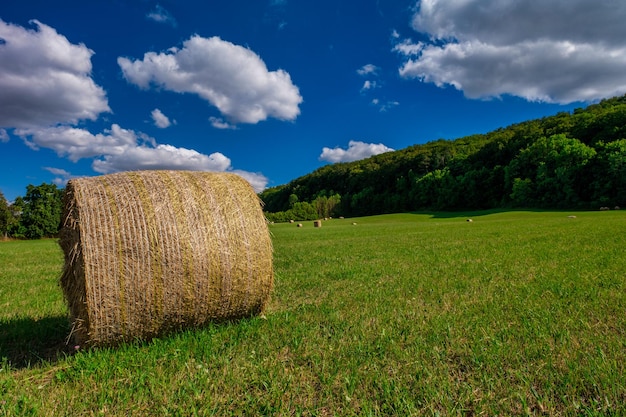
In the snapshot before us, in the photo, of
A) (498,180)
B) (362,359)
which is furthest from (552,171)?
(362,359)

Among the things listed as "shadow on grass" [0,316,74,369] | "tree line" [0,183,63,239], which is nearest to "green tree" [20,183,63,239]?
"tree line" [0,183,63,239]

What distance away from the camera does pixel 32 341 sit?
4.89 m

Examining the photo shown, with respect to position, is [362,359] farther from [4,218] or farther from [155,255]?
[4,218]

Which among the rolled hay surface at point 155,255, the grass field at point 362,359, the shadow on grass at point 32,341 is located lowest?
the grass field at point 362,359

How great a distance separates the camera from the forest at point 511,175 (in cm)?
5738

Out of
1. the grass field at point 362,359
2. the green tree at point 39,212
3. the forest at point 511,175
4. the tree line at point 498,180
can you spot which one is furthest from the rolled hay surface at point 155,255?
the green tree at point 39,212

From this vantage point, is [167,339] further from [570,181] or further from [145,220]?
[570,181]

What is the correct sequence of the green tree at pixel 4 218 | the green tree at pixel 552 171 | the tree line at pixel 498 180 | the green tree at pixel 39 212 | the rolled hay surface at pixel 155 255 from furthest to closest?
the green tree at pixel 39 212, the green tree at pixel 4 218, the green tree at pixel 552 171, the tree line at pixel 498 180, the rolled hay surface at pixel 155 255

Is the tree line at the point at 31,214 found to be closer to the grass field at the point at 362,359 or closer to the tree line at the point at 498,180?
the tree line at the point at 498,180

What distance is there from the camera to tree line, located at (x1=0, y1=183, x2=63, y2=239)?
61.2 m

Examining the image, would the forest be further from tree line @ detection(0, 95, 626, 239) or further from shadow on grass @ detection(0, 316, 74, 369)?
shadow on grass @ detection(0, 316, 74, 369)

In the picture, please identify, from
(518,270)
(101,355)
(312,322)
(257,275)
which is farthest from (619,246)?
(101,355)

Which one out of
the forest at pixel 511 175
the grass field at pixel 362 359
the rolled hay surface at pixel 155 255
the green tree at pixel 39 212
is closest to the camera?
the grass field at pixel 362 359

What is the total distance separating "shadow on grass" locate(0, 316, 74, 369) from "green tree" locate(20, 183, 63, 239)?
227 ft
